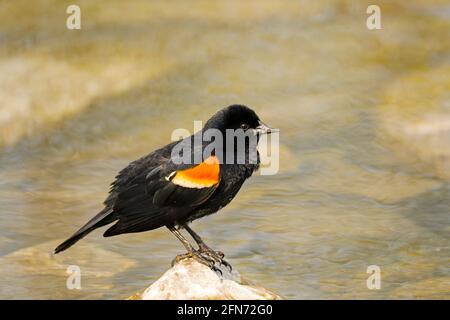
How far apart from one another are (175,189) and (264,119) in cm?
501

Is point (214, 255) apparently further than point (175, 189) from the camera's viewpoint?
Yes

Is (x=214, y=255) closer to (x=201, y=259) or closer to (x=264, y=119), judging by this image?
(x=201, y=259)

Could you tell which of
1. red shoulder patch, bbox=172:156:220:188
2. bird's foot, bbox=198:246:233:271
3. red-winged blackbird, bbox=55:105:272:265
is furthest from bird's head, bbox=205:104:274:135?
bird's foot, bbox=198:246:233:271

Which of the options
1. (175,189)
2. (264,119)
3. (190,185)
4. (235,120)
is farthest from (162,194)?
(264,119)

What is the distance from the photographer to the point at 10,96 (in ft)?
37.0

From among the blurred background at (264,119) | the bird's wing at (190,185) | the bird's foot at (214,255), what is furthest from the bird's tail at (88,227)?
the blurred background at (264,119)

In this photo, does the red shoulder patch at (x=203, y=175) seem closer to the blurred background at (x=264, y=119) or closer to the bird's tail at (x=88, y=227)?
the bird's tail at (x=88, y=227)

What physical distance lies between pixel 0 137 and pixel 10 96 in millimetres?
757

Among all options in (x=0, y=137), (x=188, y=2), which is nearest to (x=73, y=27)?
(x=188, y=2)

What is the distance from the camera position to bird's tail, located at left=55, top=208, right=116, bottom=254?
19.0 ft

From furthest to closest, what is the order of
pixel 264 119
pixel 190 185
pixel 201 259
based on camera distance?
1. pixel 264 119
2. pixel 201 259
3. pixel 190 185

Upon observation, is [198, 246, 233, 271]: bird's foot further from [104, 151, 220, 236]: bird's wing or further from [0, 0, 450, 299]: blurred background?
[0, 0, 450, 299]: blurred background

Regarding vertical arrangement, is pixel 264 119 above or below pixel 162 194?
above

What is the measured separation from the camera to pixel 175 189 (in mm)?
5789
